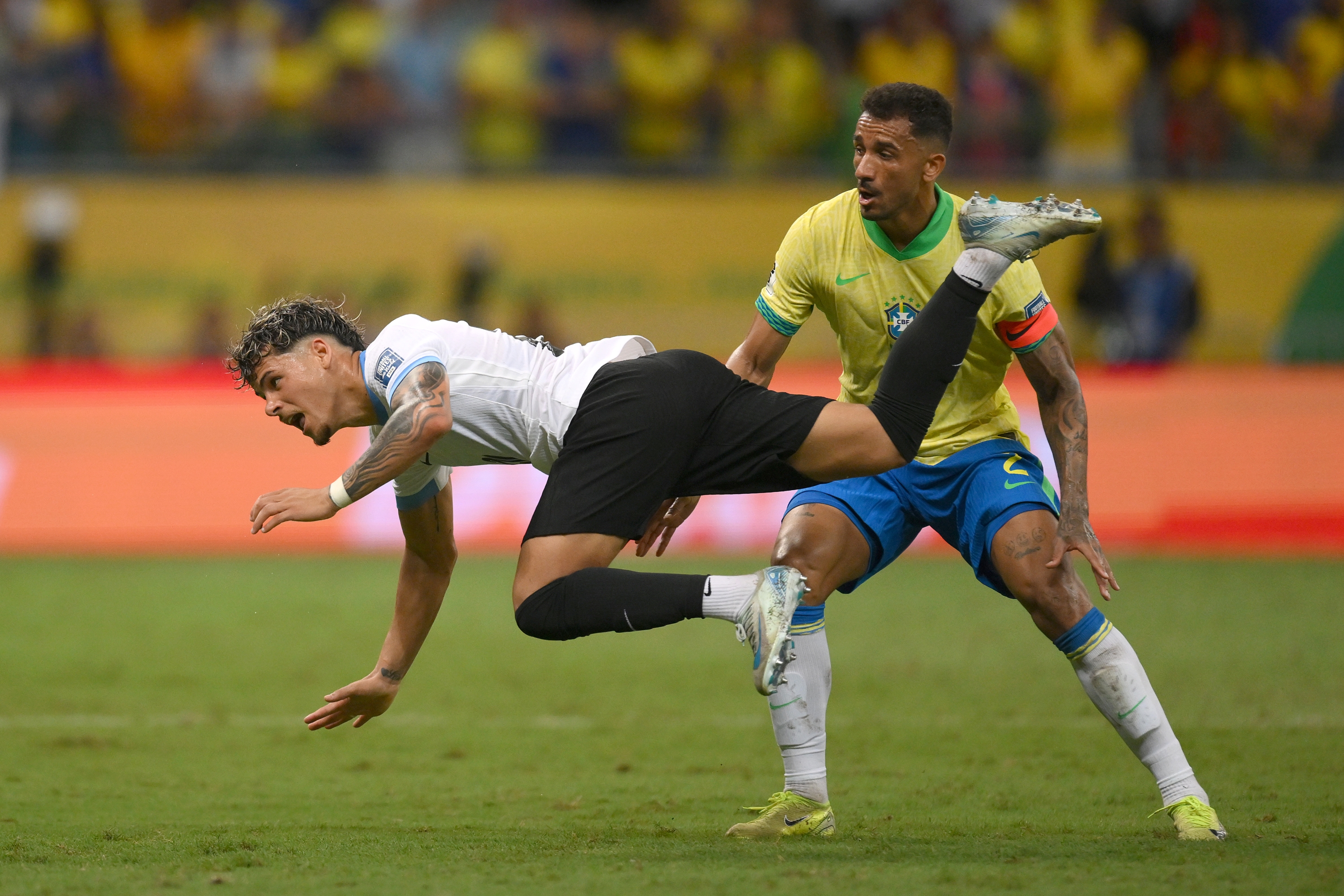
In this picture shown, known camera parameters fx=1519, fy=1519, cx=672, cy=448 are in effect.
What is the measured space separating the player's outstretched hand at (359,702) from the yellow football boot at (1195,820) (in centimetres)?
277

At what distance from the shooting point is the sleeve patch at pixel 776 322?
18.4ft

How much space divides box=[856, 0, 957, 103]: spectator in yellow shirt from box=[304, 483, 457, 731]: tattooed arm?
11456 millimetres

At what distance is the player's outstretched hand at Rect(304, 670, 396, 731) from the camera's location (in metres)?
5.45

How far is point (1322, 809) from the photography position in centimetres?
546

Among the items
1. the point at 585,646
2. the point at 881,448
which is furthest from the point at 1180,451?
the point at 881,448

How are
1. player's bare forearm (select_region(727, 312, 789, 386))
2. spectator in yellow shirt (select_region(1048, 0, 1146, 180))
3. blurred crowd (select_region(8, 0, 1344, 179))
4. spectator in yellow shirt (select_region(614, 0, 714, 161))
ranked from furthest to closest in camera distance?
spectator in yellow shirt (select_region(614, 0, 714, 161))
spectator in yellow shirt (select_region(1048, 0, 1146, 180))
blurred crowd (select_region(8, 0, 1344, 179))
player's bare forearm (select_region(727, 312, 789, 386))

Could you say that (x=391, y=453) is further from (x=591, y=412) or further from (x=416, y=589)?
(x=416, y=589)

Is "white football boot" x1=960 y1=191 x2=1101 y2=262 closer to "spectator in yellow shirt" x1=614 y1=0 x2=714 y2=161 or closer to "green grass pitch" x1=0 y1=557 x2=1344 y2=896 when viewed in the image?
"green grass pitch" x1=0 y1=557 x2=1344 y2=896

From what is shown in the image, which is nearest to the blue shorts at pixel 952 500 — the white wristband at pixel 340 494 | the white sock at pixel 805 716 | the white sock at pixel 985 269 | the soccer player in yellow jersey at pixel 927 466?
the soccer player in yellow jersey at pixel 927 466

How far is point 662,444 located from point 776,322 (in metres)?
0.87

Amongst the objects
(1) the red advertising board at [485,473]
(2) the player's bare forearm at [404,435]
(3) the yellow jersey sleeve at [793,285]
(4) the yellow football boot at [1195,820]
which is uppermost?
(3) the yellow jersey sleeve at [793,285]

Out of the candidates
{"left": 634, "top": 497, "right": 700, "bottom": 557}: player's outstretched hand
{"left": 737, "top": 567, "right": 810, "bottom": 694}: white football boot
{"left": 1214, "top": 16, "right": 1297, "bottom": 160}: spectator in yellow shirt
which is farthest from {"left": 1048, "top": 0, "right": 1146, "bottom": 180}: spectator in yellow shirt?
{"left": 737, "top": 567, "right": 810, "bottom": 694}: white football boot

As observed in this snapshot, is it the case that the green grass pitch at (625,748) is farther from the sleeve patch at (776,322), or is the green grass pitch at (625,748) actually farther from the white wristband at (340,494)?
the sleeve patch at (776,322)

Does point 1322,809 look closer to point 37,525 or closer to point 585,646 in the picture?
point 585,646
